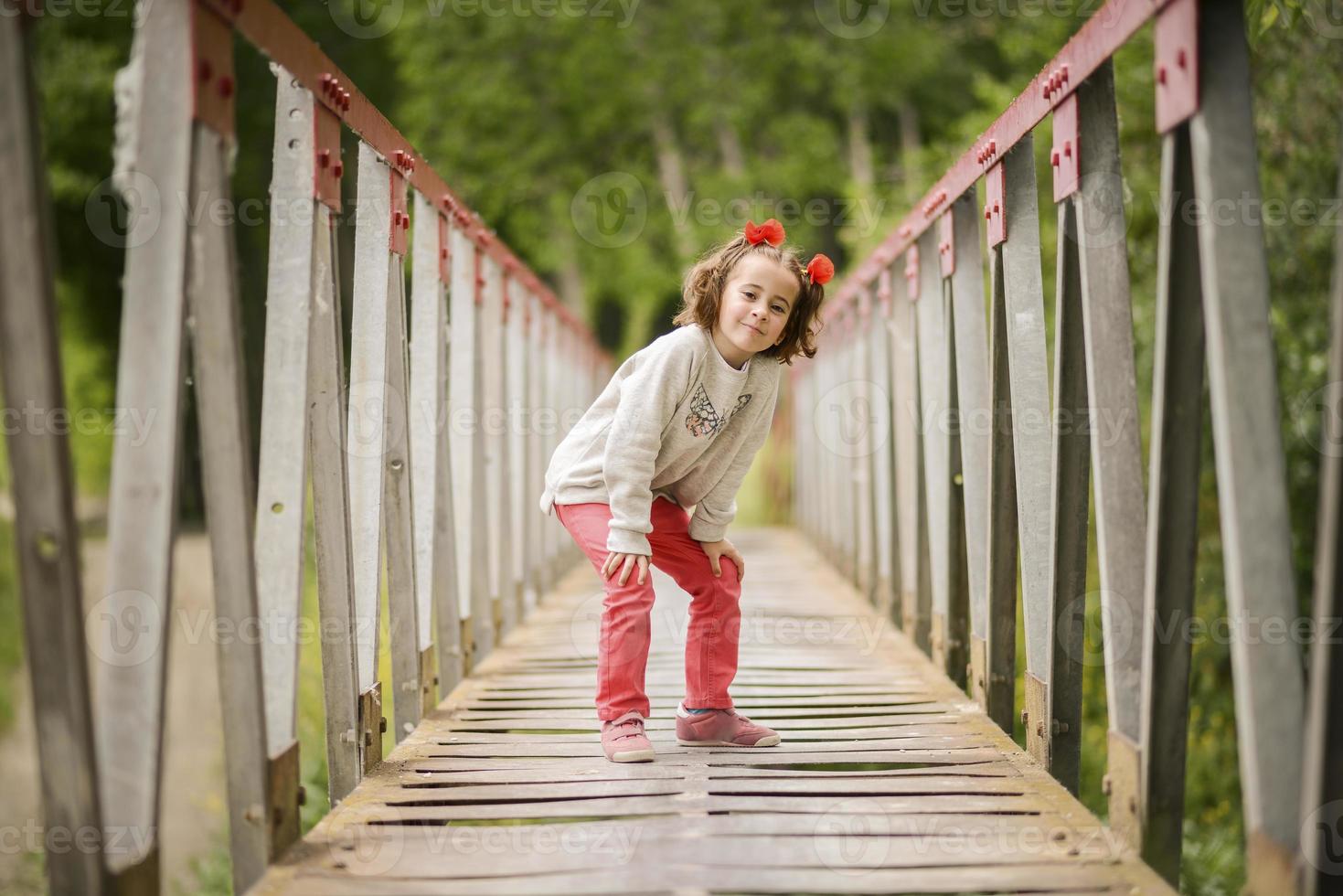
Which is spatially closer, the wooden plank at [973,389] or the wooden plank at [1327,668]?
the wooden plank at [1327,668]

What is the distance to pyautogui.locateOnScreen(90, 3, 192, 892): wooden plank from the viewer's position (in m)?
1.69

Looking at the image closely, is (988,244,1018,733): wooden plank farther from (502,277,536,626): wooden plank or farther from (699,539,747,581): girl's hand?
(502,277,536,626): wooden plank

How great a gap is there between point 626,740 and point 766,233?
114 cm

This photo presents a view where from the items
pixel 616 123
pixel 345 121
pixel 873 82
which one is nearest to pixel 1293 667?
pixel 345 121

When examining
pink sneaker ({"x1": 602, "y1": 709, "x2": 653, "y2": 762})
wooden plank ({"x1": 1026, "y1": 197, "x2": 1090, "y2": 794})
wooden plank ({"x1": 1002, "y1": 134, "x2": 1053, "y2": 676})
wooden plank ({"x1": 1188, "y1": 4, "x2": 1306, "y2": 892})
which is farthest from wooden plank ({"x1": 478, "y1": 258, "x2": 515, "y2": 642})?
wooden plank ({"x1": 1188, "y1": 4, "x2": 1306, "y2": 892})

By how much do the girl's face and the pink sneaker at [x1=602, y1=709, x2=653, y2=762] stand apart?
2.69ft

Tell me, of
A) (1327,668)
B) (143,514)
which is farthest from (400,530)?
(1327,668)

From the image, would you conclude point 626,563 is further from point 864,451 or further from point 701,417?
point 864,451

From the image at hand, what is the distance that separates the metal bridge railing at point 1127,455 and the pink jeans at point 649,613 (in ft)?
1.99

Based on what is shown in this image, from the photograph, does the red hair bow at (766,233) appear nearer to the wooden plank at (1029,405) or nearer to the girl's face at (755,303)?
the girl's face at (755,303)

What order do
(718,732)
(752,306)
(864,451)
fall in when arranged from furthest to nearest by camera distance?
(864,451), (718,732), (752,306)

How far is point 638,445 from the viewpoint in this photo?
2.71 meters

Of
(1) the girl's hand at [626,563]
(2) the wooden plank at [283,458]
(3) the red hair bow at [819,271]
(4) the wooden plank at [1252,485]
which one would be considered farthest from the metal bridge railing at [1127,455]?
(2) the wooden plank at [283,458]

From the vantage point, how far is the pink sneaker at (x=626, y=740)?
8.78 ft
